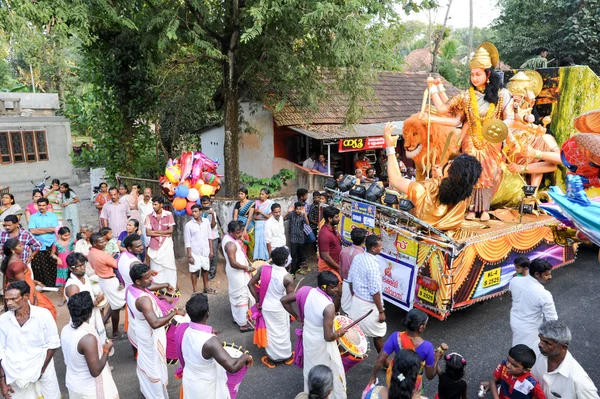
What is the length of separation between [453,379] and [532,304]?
4.19 feet

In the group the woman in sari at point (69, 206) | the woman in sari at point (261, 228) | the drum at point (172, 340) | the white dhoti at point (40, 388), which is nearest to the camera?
the white dhoti at point (40, 388)

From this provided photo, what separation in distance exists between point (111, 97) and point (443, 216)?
11033 millimetres

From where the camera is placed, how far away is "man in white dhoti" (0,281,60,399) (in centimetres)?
429

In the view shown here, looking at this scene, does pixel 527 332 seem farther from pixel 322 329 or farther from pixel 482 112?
pixel 482 112

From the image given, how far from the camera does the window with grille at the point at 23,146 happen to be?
55.1ft

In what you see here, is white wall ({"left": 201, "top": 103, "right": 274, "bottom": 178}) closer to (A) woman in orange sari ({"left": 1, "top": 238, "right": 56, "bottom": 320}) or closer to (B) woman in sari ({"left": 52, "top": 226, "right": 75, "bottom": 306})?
(B) woman in sari ({"left": 52, "top": 226, "right": 75, "bottom": 306})

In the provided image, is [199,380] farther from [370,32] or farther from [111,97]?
[111,97]

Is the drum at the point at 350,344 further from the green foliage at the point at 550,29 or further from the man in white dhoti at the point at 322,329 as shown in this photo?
the green foliage at the point at 550,29

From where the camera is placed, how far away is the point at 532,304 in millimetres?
4797

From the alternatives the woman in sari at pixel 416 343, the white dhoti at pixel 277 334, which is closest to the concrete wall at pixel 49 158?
the white dhoti at pixel 277 334

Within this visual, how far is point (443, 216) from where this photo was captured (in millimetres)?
6805

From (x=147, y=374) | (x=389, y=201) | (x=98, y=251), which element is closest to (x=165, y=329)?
(x=147, y=374)

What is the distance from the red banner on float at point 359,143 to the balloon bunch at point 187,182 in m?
4.40

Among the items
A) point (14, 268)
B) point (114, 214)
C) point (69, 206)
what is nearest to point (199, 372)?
point (14, 268)
